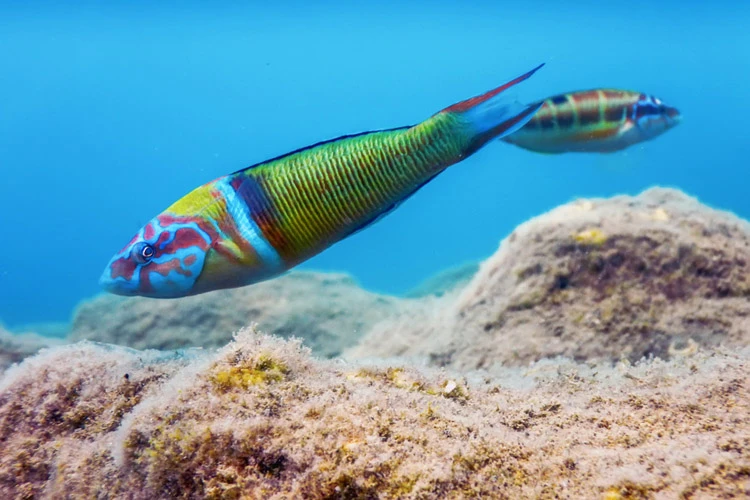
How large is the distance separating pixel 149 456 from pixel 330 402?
0.69m

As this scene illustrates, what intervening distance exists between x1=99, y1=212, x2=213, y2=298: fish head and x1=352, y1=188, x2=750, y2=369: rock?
2971mm

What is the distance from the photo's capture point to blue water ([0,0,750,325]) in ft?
107

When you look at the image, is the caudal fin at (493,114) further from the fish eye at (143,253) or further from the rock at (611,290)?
the rock at (611,290)

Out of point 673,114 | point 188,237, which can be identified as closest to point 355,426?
point 188,237

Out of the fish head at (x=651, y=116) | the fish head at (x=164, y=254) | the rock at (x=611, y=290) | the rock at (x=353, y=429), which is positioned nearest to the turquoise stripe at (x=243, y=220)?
the fish head at (x=164, y=254)

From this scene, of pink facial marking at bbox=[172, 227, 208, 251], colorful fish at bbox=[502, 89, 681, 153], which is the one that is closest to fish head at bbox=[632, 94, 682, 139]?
colorful fish at bbox=[502, 89, 681, 153]

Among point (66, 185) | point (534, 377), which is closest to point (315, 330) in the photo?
point (534, 377)

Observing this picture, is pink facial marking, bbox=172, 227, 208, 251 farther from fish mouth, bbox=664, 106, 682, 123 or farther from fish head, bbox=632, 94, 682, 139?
fish mouth, bbox=664, 106, 682, 123

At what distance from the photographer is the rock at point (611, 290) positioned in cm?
406

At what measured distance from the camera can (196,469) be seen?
1572 millimetres

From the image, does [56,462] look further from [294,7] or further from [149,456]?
[294,7]

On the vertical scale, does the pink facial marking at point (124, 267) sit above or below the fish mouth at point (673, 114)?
below

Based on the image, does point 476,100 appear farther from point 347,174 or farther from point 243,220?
point 243,220

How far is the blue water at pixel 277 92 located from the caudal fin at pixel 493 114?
91.9 feet
